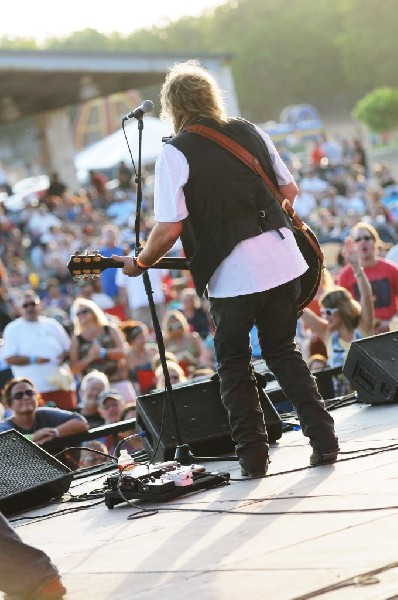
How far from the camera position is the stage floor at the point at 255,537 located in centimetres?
375

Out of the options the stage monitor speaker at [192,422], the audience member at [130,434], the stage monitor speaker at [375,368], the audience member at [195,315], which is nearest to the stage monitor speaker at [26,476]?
the stage monitor speaker at [192,422]

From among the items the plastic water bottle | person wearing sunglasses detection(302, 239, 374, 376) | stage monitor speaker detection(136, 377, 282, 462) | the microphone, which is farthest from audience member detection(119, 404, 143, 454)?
the microphone

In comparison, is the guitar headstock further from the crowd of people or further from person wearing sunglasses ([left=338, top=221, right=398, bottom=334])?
person wearing sunglasses ([left=338, top=221, right=398, bottom=334])

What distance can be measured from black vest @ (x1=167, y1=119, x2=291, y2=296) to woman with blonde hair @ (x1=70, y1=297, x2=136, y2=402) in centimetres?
605

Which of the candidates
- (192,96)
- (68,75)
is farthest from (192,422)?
(68,75)

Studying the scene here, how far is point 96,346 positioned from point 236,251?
21.3ft

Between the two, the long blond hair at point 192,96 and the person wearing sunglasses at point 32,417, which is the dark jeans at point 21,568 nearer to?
the long blond hair at point 192,96

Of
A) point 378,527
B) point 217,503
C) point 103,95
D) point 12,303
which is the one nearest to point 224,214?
point 217,503

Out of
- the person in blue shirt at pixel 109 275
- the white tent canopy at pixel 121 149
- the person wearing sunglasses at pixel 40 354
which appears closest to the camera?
the person wearing sunglasses at pixel 40 354

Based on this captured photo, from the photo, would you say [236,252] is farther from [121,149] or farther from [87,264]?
[121,149]

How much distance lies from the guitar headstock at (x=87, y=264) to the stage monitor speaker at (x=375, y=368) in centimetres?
232

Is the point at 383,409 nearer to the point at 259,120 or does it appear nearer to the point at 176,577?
the point at 176,577

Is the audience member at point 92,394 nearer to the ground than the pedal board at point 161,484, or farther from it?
farther from it

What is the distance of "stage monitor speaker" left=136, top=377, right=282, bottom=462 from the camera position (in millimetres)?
6750
